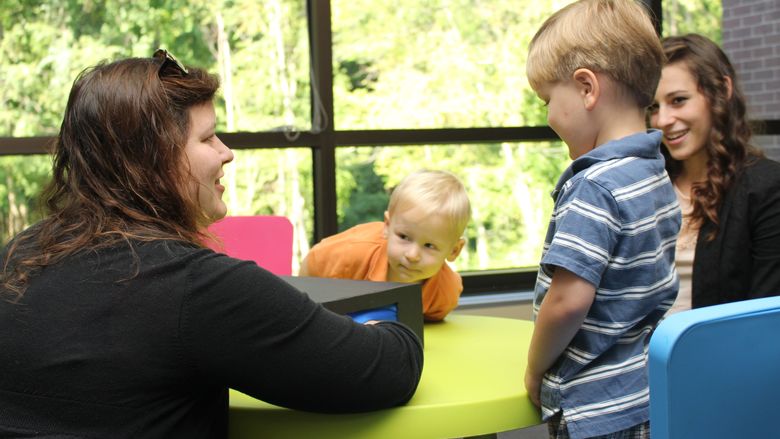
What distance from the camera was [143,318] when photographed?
1.13 meters

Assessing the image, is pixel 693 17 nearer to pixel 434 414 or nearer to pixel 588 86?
pixel 588 86

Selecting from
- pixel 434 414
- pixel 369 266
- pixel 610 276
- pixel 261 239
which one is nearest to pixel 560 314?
pixel 610 276

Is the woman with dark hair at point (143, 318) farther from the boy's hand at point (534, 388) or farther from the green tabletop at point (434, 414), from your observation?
the boy's hand at point (534, 388)

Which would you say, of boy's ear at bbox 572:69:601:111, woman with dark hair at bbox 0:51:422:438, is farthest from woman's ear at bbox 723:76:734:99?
woman with dark hair at bbox 0:51:422:438

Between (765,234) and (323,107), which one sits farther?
(323,107)

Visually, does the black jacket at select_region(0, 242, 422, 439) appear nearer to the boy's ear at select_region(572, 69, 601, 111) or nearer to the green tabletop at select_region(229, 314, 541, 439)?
the green tabletop at select_region(229, 314, 541, 439)

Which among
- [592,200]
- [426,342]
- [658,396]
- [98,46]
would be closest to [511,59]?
[98,46]

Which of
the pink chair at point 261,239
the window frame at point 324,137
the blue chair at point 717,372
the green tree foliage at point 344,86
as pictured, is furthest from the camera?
A: the window frame at point 324,137

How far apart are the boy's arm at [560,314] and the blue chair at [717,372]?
339 millimetres

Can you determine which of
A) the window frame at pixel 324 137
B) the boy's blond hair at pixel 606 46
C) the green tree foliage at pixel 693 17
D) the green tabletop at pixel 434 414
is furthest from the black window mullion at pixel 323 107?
the boy's blond hair at pixel 606 46

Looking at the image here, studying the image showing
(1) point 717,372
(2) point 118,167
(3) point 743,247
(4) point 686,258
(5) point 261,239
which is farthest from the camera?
(5) point 261,239

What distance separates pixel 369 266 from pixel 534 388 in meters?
0.88

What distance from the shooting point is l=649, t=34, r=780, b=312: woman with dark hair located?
2.15m

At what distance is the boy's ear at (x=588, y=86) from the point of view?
4.73 feet
